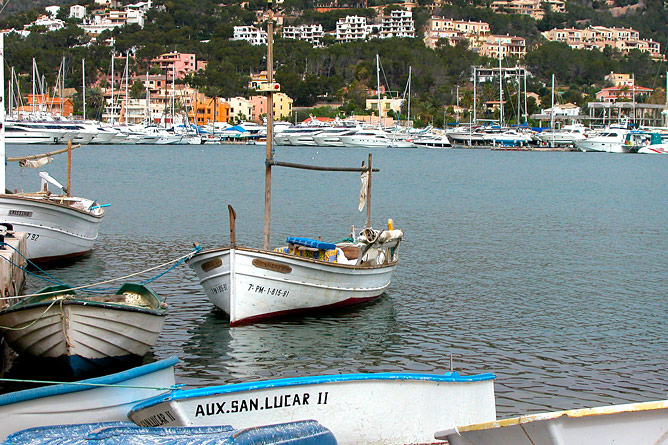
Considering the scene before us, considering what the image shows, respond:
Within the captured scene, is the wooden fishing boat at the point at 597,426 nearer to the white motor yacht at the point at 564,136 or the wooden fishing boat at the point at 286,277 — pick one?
the wooden fishing boat at the point at 286,277

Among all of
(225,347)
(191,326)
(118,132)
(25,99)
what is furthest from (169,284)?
(25,99)

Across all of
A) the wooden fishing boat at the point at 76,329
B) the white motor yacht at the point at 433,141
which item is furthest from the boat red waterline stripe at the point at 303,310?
the white motor yacht at the point at 433,141

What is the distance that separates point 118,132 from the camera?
466 ft

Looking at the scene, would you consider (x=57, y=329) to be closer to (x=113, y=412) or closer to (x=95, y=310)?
(x=95, y=310)

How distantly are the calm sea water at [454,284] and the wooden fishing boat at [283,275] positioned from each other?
1.54 feet

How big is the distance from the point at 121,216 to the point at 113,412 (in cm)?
3224

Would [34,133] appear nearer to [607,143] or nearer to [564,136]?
[564,136]

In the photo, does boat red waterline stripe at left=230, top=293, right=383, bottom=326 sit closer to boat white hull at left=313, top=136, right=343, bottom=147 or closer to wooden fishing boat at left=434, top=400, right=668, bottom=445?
wooden fishing boat at left=434, top=400, right=668, bottom=445

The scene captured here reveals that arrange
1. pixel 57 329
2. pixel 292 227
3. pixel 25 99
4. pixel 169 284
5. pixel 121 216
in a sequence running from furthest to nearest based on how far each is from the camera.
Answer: pixel 25 99
pixel 121 216
pixel 292 227
pixel 169 284
pixel 57 329

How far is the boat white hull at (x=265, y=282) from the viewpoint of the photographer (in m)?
19.0

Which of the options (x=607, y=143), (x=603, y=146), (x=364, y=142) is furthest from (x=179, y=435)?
(x=603, y=146)

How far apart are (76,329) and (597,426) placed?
9190mm

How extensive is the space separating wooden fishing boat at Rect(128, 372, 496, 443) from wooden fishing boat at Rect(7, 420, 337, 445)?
1.23 feet

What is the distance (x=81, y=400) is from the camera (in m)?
11.8
